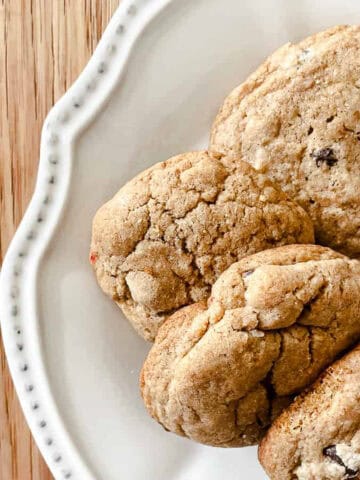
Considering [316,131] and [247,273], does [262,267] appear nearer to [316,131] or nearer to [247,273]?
[247,273]

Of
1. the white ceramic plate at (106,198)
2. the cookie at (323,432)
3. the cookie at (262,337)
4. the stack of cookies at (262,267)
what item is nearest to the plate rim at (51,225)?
the white ceramic plate at (106,198)

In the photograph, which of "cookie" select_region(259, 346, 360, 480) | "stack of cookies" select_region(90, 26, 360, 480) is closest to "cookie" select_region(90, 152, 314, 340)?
"stack of cookies" select_region(90, 26, 360, 480)

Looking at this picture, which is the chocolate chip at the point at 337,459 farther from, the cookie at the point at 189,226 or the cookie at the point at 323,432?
the cookie at the point at 189,226

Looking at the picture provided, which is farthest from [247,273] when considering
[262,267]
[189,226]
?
[189,226]

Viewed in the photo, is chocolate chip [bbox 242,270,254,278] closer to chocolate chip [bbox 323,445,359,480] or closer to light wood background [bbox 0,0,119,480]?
chocolate chip [bbox 323,445,359,480]

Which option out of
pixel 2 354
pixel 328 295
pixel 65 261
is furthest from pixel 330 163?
pixel 2 354

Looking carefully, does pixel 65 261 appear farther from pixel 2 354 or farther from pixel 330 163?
pixel 330 163
